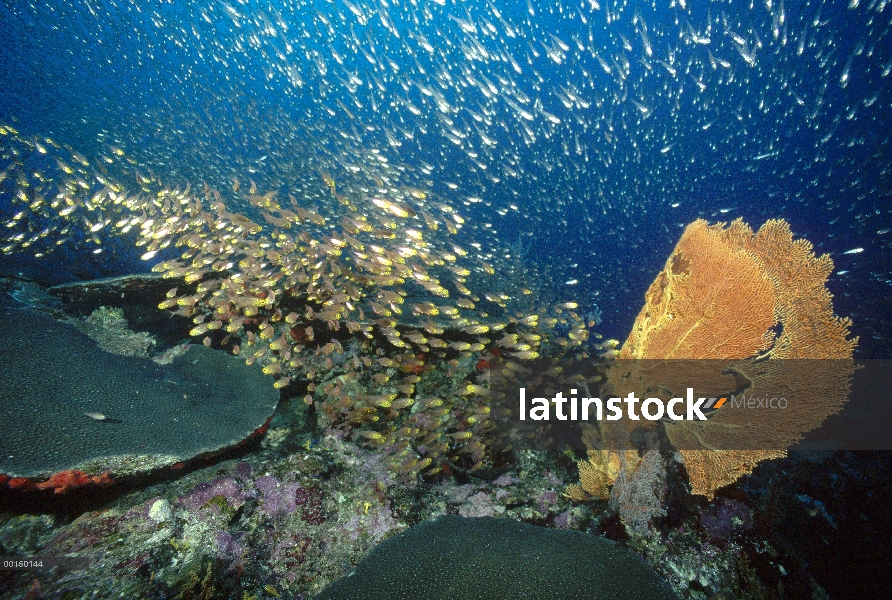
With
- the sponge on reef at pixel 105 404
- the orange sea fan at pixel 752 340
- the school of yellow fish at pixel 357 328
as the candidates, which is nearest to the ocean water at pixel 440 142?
the school of yellow fish at pixel 357 328

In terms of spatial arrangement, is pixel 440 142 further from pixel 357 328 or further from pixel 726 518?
pixel 726 518

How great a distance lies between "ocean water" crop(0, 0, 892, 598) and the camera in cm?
858

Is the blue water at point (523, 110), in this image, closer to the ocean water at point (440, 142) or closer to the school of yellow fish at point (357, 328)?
the ocean water at point (440, 142)

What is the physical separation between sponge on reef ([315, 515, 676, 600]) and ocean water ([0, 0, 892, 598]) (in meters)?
0.62

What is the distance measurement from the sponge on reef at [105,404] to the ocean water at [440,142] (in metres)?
0.54

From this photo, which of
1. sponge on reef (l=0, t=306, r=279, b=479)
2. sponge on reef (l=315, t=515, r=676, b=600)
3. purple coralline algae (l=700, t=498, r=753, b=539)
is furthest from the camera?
purple coralline algae (l=700, t=498, r=753, b=539)

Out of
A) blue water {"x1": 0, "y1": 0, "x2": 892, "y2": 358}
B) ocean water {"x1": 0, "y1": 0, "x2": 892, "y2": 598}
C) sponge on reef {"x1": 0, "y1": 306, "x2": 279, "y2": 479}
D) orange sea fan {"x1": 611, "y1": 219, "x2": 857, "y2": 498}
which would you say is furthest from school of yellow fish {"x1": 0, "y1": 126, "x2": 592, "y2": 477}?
blue water {"x1": 0, "y1": 0, "x2": 892, "y2": 358}

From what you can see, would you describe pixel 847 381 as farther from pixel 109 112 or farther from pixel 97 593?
pixel 109 112

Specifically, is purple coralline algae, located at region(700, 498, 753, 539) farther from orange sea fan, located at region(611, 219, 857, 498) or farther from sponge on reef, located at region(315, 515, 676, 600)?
sponge on reef, located at region(315, 515, 676, 600)

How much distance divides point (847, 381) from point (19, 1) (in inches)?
1389

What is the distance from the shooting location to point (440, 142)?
83.6ft

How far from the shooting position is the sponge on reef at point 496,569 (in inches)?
122

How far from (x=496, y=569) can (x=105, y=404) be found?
4949 mm

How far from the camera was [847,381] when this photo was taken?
396 cm
